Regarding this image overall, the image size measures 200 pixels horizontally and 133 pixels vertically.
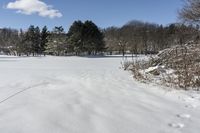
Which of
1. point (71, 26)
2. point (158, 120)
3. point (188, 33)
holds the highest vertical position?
point (71, 26)

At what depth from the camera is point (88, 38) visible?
4812cm

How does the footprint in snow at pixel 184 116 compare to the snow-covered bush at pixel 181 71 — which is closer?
the footprint in snow at pixel 184 116

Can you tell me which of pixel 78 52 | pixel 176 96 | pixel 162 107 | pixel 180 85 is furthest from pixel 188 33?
pixel 78 52

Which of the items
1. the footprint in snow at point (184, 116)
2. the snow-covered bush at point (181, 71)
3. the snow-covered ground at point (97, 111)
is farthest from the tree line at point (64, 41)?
the footprint in snow at point (184, 116)

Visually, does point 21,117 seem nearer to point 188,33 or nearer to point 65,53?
point 188,33

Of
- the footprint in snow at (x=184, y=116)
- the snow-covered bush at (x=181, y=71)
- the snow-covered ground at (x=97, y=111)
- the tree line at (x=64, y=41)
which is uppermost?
the tree line at (x=64, y=41)

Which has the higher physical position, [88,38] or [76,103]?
[88,38]

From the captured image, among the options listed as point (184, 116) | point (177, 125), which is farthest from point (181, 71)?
point (177, 125)

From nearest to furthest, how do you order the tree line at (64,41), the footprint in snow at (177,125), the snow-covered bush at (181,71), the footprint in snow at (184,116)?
1. the footprint in snow at (177,125)
2. the footprint in snow at (184,116)
3. the snow-covered bush at (181,71)
4. the tree line at (64,41)

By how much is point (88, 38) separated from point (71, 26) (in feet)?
13.6

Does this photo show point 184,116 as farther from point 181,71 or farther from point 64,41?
point 64,41

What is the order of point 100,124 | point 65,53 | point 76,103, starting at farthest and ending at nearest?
point 65,53, point 76,103, point 100,124

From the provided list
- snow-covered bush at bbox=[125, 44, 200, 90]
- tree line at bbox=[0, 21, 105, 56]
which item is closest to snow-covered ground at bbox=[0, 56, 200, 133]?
snow-covered bush at bbox=[125, 44, 200, 90]

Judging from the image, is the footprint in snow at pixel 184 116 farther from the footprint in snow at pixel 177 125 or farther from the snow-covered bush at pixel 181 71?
the snow-covered bush at pixel 181 71
